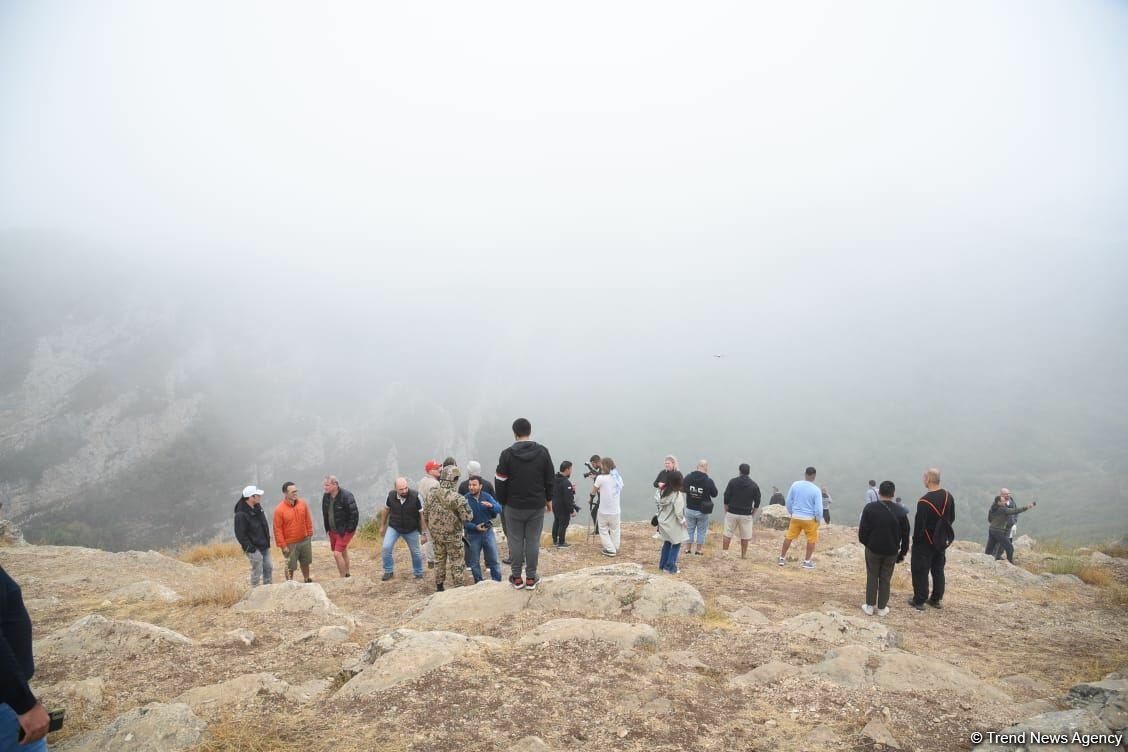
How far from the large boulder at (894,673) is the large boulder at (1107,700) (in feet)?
2.22

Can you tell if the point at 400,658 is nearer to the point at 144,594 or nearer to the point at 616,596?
the point at 616,596

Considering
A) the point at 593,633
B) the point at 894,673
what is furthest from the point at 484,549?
the point at 894,673

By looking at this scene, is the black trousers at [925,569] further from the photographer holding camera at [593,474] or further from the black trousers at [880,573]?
the photographer holding camera at [593,474]

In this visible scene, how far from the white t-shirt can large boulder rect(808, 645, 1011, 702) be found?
22.8 ft

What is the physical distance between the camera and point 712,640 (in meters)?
7.32

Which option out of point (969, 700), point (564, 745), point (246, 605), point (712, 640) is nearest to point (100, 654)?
point (246, 605)

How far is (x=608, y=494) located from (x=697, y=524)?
3.15 meters

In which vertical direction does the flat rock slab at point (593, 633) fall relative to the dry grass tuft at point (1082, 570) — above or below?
above

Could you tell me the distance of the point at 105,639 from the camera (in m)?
7.16

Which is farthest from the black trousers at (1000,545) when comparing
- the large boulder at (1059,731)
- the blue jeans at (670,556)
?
the large boulder at (1059,731)

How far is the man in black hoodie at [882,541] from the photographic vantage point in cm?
919

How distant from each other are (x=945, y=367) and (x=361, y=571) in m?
107

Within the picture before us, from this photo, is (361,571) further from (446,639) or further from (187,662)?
(446,639)

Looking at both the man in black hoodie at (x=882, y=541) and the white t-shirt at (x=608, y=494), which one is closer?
the man in black hoodie at (x=882, y=541)
